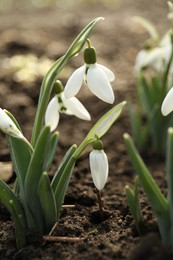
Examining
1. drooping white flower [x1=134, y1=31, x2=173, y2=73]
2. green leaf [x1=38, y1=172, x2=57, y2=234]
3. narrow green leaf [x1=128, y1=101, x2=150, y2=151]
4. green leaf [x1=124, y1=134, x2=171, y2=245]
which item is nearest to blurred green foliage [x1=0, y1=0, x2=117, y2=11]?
drooping white flower [x1=134, y1=31, x2=173, y2=73]

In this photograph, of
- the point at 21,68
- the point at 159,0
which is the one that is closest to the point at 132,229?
the point at 21,68

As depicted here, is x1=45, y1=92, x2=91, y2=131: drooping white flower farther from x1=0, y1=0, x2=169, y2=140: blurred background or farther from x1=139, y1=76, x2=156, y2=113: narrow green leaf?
x1=0, y1=0, x2=169, y2=140: blurred background

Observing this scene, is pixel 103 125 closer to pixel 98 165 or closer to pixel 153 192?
pixel 98 165

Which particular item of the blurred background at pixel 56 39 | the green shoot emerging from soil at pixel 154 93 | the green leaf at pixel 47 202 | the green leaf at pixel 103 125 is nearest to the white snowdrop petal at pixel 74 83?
the green leaf at pixel 103 125

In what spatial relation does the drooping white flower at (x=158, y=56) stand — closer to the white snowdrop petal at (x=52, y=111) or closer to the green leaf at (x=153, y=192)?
the white snowdrop petal at (x=52, y=111)

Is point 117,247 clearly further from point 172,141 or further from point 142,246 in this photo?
point 172,141

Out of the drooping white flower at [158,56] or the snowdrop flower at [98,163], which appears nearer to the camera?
the snowdrop flower at [98,163]
